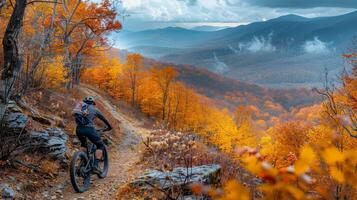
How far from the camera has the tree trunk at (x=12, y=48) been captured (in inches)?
323

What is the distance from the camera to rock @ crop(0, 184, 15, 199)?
7238 mm

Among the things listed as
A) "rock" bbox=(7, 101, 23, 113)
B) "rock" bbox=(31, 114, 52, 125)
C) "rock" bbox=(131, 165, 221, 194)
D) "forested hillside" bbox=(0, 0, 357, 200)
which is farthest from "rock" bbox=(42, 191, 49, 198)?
"rock" bbox=(31, 114, 52, 125)

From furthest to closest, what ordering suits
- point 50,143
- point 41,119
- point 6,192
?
point 41,119 < point 50,143 < point 6,192

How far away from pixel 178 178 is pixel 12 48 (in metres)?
5.36

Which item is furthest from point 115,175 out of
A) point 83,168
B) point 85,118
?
point 85,118

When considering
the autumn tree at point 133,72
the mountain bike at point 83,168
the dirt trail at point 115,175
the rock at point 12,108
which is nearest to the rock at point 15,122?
the rock at point 12,108

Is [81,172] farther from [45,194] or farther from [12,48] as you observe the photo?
[12,48]

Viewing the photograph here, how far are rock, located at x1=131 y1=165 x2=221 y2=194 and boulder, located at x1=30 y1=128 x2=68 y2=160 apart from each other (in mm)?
2986

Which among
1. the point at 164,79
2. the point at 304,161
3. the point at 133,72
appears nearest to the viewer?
the point at 304,161

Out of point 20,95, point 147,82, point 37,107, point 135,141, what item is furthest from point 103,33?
point 147,82

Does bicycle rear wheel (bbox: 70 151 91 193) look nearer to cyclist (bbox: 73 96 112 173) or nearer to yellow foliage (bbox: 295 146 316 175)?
cyclist (bbox: 73 96 112 173)

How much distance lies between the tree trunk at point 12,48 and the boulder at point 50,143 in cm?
196

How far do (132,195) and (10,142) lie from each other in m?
3.60

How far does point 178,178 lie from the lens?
8.24 metres
